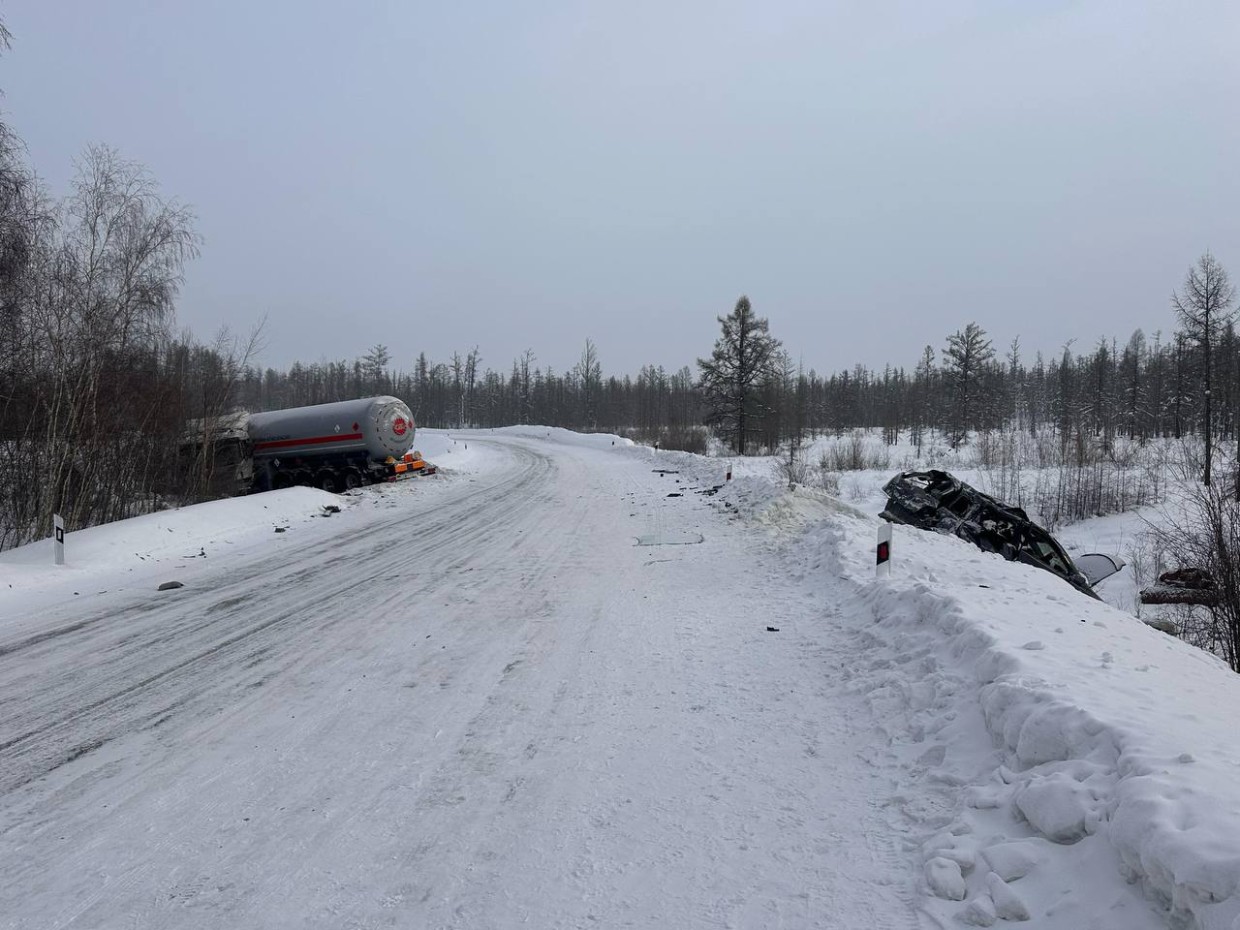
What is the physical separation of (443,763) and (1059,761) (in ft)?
11.4

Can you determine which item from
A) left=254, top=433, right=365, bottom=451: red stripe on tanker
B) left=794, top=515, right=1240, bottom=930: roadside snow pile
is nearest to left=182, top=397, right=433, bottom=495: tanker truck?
left=254, top=433, right=365, bottom=451: red stripe on tanker

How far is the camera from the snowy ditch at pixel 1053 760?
7.74 ft

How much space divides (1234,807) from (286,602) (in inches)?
337

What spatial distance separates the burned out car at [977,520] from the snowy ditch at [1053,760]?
4773 mm

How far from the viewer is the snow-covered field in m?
2.75

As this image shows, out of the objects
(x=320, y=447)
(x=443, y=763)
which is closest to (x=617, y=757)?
(x=443, y=763)

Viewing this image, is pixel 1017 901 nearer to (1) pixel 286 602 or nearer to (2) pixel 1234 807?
(2) pixel 1234 807

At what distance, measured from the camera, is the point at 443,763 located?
4.05 metres

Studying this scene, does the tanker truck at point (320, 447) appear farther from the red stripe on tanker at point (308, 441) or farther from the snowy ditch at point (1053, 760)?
the snowy ditch at point (1053, 760)

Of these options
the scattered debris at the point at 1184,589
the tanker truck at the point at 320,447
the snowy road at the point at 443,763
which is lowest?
the scattered debris at the point at 1184,589

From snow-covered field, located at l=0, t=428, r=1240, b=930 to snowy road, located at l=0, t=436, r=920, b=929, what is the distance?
0.02 meters

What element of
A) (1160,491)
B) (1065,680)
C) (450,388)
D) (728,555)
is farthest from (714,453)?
(450,388)

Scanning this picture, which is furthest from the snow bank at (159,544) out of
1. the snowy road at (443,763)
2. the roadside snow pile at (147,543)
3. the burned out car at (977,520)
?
the burned out car at (977,520)

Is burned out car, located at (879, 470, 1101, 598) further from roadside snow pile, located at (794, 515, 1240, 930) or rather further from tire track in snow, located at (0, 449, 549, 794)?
tire track in snow, located at (0, 449, 549, 794)
